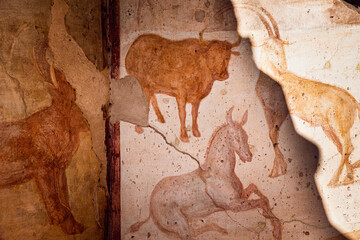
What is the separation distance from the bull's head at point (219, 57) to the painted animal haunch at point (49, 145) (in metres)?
1.09

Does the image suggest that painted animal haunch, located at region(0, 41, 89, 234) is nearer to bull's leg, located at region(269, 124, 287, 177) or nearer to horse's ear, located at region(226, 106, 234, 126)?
horse's ear, located at region(226, 106, 234, 126)

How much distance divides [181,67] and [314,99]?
41.7 inches

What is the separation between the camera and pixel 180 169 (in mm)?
2797

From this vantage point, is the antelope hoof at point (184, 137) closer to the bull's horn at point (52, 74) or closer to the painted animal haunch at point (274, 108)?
the painted animal haunch at point (274, 108)

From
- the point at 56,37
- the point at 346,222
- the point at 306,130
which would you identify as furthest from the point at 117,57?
the point at 346,222

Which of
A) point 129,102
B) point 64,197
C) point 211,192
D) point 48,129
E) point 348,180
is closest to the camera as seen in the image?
point 48,129

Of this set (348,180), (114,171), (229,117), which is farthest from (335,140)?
(114,171)

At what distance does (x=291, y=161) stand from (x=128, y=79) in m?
1.47

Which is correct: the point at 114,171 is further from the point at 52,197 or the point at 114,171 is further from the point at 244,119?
the point at 244,119

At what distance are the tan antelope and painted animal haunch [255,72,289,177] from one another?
0.05 m

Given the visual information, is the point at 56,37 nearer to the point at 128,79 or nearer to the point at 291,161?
the point at 128,79

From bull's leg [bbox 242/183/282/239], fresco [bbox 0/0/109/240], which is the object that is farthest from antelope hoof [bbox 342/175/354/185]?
fresco [bbox 0/0/109/240]

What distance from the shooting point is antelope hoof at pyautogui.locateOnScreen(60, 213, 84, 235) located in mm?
2519

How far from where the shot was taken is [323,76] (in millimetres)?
2582
